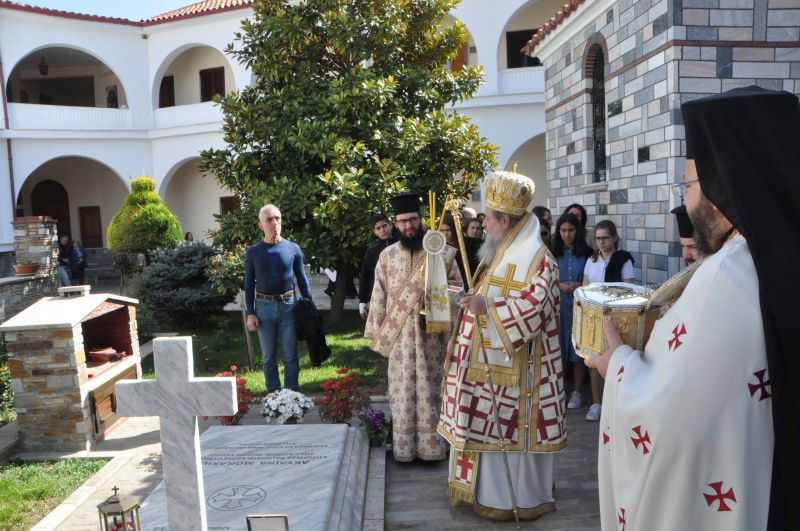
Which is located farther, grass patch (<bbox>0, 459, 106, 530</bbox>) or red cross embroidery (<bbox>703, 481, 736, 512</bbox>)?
grass patch (<bbox>0, 459, 106, 530</bbox>)

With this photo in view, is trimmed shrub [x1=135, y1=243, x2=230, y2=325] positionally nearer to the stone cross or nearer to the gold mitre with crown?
the gold mitre with crown

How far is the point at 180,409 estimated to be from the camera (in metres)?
2.51

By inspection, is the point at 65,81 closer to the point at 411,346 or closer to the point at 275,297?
the point at 275,297

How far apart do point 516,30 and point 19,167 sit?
1607 centimetres

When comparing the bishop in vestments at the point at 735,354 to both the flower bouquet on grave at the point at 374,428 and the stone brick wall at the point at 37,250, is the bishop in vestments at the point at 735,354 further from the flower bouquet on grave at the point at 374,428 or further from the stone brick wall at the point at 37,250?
the stone brick wall at the point at 37,250

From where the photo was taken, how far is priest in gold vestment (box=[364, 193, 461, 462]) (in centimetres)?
497

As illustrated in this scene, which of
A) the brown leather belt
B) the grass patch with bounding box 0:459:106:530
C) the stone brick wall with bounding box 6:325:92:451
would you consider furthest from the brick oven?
the brown leather belt

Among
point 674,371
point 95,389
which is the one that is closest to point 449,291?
point 674,371

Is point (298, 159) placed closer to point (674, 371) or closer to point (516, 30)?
point (674, 371)

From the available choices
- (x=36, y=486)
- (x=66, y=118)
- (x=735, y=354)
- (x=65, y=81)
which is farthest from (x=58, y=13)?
(x=735, y=354)

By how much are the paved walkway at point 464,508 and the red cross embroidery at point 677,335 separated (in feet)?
9.06

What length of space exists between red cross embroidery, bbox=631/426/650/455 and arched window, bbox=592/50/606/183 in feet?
22.4

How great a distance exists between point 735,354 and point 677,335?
155 mm

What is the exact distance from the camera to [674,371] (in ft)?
5.36
